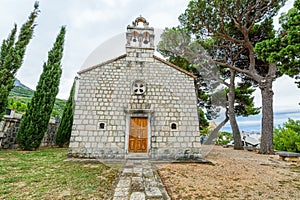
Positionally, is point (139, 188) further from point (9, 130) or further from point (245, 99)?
point (245, 99)

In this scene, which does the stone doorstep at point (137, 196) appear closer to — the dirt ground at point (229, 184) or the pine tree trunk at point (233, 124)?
the dirt ground at point (229, 184)

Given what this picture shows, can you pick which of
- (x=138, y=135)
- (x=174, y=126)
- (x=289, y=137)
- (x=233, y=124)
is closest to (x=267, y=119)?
(x=289, y=137)

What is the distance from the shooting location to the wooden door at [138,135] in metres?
6.71

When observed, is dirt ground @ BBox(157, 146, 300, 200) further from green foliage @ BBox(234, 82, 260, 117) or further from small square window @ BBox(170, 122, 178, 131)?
green foliage @ BBox(234, 82, 260, 117)

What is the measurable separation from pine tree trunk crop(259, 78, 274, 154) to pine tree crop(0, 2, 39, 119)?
1452cm

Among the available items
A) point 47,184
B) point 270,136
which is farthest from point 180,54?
point 47,184

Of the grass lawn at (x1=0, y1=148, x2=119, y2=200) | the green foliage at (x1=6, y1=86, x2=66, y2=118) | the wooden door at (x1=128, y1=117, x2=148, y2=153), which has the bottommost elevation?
the grass lawn at (x1=0, y1=148, x2=119, y2=200)

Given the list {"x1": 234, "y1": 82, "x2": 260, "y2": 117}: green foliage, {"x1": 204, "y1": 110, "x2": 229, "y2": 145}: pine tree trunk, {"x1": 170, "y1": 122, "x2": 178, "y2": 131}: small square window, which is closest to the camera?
{"x1": 170, "y1": 122, "x2": 178, "y2": 131}: small square window

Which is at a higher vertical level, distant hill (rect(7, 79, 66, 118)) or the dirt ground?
distant hill (rect(7, 79, 66, 118))

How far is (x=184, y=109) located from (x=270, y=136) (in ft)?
20.7

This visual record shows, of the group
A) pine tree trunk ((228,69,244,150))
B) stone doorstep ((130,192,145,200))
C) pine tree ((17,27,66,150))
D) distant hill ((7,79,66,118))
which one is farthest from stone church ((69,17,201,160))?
pine tree trunk ((228,69,244,150))

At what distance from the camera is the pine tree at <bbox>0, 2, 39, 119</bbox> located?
7852mm

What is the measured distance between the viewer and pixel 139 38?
315 inches

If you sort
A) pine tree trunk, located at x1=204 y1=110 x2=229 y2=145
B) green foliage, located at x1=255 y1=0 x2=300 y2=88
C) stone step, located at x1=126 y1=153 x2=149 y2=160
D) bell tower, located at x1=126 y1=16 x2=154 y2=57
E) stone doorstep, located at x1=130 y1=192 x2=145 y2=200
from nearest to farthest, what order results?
stone doorstep, located at x1=130 y1=192 x2=145 y2=200, green foliage, located at x1=255 y1=0 x2=300 y2=88, stone step, located at x1=126 y1=153 x2=149 y2=160, bell tower, located at x1=126 y1=16 x2=154 y2=57, pine tree trunk, located at x1=204 y1=110 x2=229 y2=145
